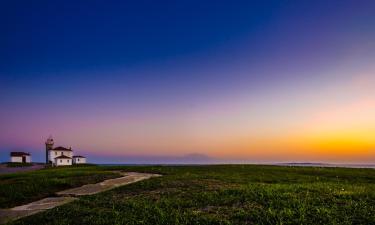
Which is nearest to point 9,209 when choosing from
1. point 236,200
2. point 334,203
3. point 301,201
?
point 236,200

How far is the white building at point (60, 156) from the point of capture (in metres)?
89.0

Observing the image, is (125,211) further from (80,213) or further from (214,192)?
(214,192)

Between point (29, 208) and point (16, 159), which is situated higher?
point (16, 159)

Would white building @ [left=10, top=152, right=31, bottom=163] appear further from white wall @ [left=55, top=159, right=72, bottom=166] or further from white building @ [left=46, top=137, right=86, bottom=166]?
white wall @ [left=55, top=159, right=72, bottom=166]

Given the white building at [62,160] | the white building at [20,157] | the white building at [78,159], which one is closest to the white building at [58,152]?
the white building at [78,159]

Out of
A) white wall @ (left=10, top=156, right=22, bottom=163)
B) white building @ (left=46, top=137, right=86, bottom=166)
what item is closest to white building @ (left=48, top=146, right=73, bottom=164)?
white building @ (left=46, top=137, right=86, bottom=166)

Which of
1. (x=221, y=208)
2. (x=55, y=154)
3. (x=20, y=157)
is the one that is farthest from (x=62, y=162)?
(x=221, y=208)

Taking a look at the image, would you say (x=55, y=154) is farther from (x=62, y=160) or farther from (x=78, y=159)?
(x=78, y=159)

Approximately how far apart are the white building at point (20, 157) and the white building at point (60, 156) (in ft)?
20.3

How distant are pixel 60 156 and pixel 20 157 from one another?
14.2 metres

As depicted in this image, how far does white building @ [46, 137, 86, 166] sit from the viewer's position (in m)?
89.0

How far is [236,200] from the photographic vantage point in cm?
1534

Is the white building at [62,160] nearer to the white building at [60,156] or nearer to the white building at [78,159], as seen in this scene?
the white building at [60,156]

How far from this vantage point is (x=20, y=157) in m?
93.4
